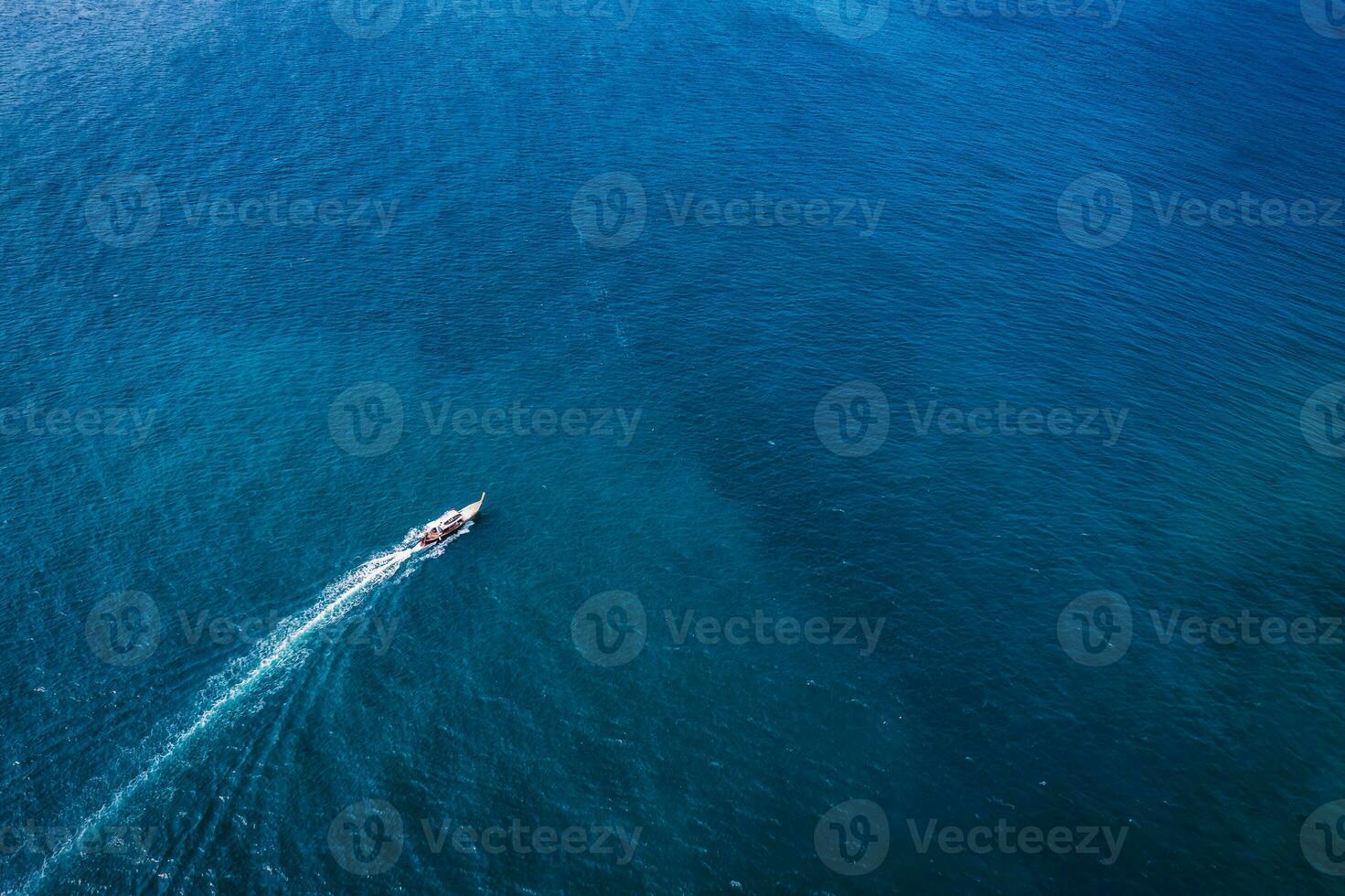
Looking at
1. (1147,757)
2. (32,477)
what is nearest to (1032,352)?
(1147,757)

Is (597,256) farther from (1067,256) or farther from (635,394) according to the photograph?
(1067,256)

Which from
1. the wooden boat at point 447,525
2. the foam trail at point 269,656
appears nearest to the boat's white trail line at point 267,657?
the foam trail at point 269,656

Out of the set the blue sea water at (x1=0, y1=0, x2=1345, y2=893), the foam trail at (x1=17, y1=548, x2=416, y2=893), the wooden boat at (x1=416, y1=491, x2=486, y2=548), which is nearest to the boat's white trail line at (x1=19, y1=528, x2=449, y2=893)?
the foam trail at (x1=17, y1=548, x2=416, y2=893)

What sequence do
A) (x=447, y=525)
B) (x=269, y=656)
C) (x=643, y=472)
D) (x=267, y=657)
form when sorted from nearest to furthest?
(x=267, y=657) → (x=269, y=656) → (x=447, y=525) → (x=643, y=472)

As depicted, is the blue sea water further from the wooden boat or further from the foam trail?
the wooden boat

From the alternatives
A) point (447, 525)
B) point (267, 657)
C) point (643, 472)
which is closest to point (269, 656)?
point (267, 657)

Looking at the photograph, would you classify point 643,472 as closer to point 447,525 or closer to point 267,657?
point 447,525
